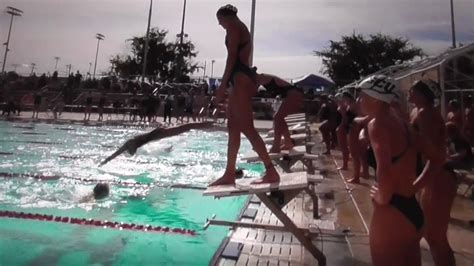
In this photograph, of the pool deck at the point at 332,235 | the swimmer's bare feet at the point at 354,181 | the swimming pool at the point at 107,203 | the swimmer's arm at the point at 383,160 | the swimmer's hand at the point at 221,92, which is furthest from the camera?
the swimmer's bare feet at the point at 354,181

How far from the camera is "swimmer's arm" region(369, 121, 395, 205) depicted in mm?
2146

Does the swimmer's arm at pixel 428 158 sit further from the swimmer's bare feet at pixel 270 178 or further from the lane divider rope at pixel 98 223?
the lane divider rope at pixel 98 223

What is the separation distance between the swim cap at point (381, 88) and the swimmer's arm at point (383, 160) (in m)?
0.17

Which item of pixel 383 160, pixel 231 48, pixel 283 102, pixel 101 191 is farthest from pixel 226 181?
pixel 101 191

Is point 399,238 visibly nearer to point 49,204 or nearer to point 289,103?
point 289,103

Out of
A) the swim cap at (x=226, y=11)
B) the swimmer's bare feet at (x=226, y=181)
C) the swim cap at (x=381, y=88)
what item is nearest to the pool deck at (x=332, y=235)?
the swimmer's bare feet at (x=226, y=181)

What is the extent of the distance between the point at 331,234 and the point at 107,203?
3957 millimetres

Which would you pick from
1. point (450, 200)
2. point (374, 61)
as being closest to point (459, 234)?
point (450, 200)

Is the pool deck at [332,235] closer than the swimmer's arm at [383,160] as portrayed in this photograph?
No

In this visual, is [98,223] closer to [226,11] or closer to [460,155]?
[226,11]

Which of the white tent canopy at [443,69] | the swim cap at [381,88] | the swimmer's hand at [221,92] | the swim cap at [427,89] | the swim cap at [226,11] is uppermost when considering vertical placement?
the white tent canopy at [443,69]

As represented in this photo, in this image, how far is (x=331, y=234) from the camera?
4.63 metres

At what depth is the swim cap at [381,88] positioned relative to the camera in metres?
2.21

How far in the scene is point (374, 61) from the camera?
40219 millimetres
